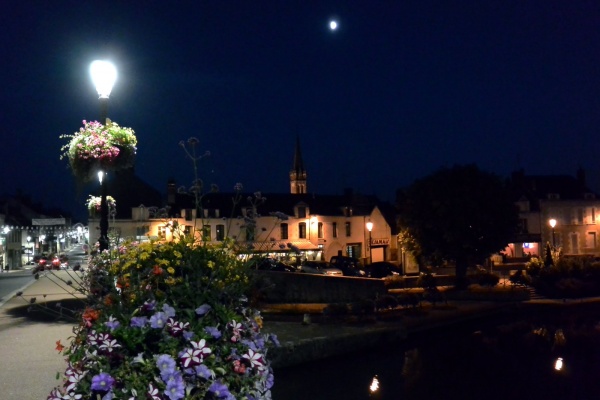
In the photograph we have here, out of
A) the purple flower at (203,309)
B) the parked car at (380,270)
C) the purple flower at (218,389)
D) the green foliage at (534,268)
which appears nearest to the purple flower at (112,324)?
the purple flower at (203,309)

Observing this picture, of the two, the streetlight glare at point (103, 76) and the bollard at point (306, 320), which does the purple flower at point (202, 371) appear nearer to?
the streetlight glare at point (103, 76)

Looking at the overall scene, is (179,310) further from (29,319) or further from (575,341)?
(575,341)

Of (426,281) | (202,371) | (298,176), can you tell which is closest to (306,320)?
(426,281)

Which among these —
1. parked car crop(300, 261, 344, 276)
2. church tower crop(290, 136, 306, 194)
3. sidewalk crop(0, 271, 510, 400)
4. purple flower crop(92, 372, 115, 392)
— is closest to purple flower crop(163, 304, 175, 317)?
purple flower crop(92, 372, 115, 392)

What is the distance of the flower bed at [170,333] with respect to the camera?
15.4ft

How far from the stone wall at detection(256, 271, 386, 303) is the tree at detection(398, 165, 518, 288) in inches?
368

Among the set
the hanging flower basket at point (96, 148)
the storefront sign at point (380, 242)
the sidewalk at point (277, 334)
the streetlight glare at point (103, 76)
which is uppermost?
the streetlight glare at point (103, 76)

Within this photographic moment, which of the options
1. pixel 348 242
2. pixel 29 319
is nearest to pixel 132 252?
pixel 29 319

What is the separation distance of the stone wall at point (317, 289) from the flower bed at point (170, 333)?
21.9m

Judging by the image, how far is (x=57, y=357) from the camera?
12562mm

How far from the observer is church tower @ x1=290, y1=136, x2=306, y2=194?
324 ft

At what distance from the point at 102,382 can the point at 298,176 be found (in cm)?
9492

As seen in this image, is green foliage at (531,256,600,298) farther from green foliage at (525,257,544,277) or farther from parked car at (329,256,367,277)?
parked car at (329,256,367,277)

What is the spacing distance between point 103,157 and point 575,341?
753 inches
